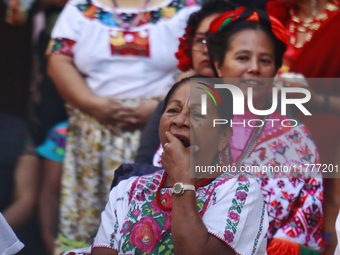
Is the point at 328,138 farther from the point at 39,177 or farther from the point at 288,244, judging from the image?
the point at 39,177

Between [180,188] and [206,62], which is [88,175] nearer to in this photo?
[206,62]

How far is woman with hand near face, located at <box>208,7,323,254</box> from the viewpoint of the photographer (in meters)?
1.74

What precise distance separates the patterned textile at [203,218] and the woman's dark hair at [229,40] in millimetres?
638

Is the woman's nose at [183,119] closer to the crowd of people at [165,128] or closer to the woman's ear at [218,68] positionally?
the crowd of people at [165,128]

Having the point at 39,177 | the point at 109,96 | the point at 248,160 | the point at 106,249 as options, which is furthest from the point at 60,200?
the point at 248,160

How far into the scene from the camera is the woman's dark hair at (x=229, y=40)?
188 centimetres

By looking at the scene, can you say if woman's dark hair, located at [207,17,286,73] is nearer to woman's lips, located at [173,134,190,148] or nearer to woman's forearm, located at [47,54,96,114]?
woman's lips, located at [173,134,190,148]

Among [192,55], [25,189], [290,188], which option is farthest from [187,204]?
[25,189]

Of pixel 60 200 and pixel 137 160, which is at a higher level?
pixel 137 160

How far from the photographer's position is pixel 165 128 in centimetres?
157

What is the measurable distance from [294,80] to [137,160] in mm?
927

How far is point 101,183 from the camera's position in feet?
8.38

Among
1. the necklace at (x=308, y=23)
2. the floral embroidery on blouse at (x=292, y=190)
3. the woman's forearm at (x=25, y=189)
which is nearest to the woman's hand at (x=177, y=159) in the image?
the floral embroidery on blouse at (x=292, y=190)

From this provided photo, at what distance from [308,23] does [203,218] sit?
163 cm
